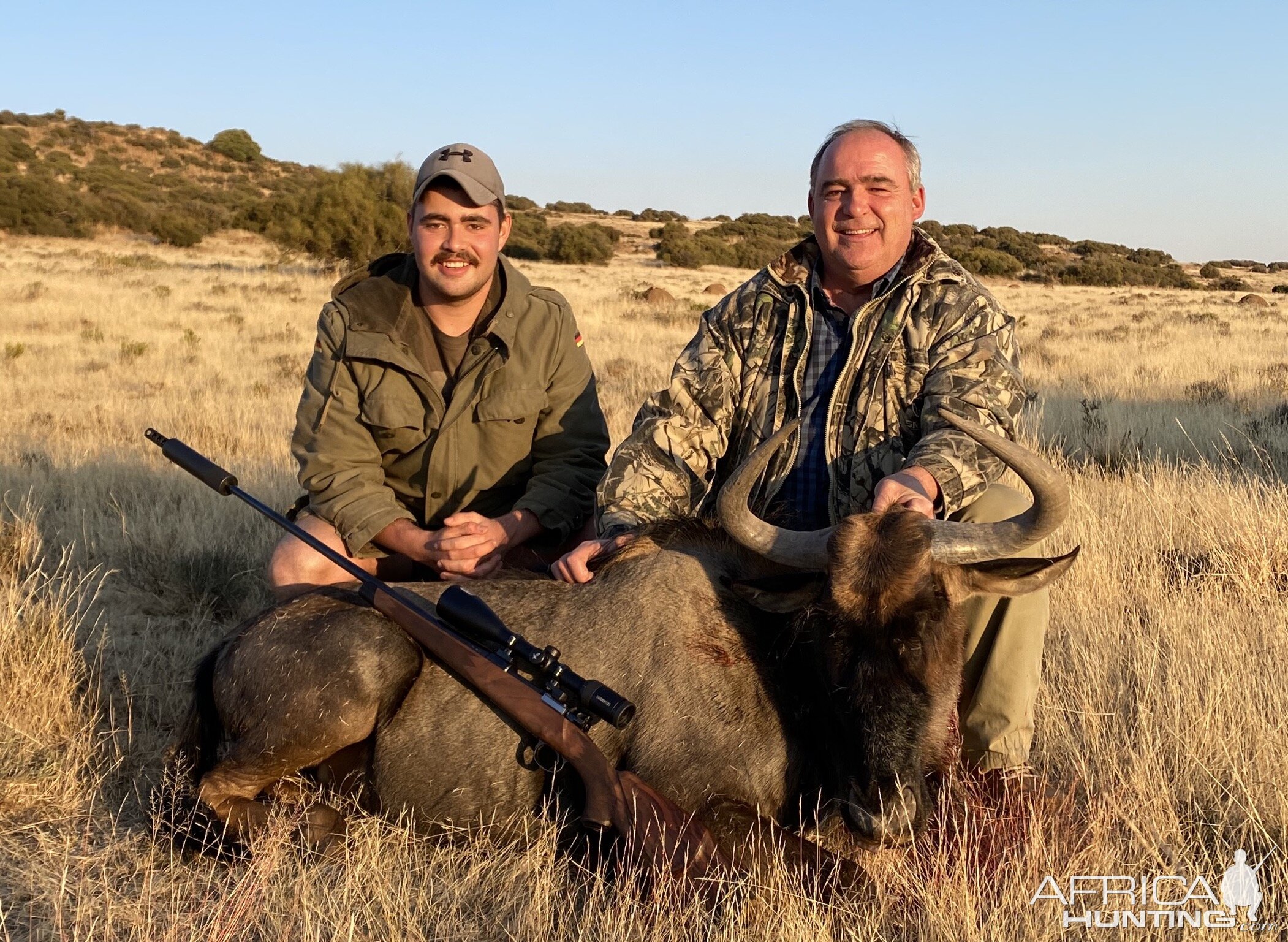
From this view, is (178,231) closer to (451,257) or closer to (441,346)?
(441,346)

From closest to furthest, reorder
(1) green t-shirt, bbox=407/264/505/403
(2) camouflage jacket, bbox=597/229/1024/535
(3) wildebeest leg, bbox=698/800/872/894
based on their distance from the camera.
→ (3) wildebeest leg, bbox=698/800/872/894 → (2) camouflage jacket, bbox=597/229/1024/535 → (1) green t-shirt, bbox=407/264/505/403

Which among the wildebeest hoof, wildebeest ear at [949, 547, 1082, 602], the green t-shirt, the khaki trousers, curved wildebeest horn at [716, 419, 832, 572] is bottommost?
→ the wildebeest hoof

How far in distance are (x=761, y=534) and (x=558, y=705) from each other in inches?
40.1

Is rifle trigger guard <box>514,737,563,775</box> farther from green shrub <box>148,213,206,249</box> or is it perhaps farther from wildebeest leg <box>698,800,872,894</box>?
green shrub <box>148,213,206,249</box>

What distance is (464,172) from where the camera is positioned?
5.80 metres

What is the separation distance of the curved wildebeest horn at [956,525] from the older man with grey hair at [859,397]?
1.86 ft

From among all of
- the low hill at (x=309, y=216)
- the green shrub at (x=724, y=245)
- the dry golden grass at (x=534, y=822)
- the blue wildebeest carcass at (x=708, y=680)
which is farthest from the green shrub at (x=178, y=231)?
the blue wildebeest carcass at (x=708, y=680)

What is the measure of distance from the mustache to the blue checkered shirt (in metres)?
1.93

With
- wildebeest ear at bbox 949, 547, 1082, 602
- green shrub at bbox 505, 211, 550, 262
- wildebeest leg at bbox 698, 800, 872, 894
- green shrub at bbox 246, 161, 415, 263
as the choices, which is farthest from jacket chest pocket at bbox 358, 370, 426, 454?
green shrub at bbox 505, 211, 550, 262

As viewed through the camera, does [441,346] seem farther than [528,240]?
No

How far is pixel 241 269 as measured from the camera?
117ft

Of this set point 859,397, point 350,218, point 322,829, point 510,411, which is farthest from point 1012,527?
point 350,218

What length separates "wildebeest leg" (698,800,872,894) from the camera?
12.3ft

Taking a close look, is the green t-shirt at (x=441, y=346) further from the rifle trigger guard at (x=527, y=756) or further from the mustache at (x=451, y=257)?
the rifle trigger guard at (x=527, y=756)
